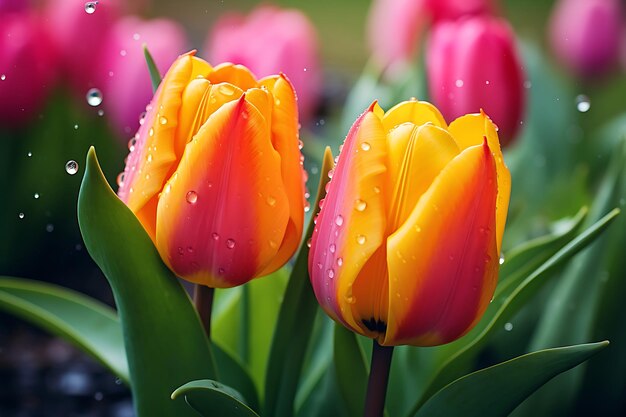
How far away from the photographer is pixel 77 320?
529 millimetres

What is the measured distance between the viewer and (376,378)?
1.31 ft

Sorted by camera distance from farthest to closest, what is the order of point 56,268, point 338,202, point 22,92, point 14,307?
point 22,92, point 56,268, point 14,307, point 338,202

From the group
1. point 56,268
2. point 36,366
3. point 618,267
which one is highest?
point 618,267

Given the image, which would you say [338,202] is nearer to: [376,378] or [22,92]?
[376,378]

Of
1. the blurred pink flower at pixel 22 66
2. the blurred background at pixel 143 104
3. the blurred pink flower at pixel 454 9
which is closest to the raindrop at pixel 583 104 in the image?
the blurred background at pixel 143 104

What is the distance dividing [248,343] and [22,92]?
381 millimetres

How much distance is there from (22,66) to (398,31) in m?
0.43

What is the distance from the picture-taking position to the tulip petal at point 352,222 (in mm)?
346

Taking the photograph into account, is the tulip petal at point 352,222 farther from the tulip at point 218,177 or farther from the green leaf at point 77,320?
the green leaf at point 77,320

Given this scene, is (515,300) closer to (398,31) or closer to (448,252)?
(448,252)

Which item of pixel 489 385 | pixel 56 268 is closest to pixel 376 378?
pixel 489 385

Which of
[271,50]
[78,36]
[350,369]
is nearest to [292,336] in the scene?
[350,369]

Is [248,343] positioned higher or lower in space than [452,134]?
lower

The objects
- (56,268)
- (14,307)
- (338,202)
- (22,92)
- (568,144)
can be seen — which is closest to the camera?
(338,202)
